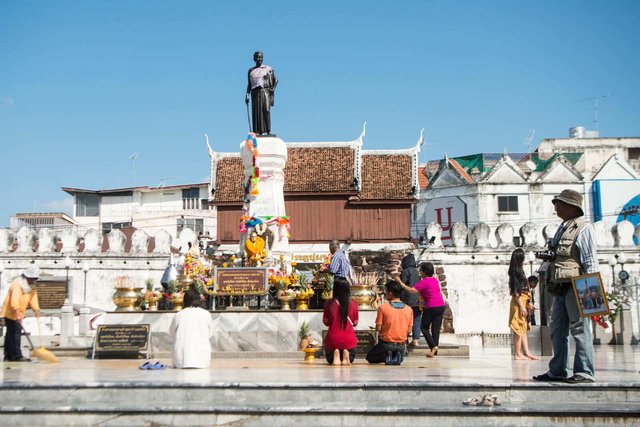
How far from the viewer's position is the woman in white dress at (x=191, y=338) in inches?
401

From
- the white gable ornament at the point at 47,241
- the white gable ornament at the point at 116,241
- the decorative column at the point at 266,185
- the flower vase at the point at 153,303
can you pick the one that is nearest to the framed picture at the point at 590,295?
the flower vase at the point at 153,303

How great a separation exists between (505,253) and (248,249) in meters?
20.6

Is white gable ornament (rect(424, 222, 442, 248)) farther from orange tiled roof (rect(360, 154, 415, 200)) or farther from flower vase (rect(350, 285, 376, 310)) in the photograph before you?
flower vase (rect(350, 285, 376, 310))

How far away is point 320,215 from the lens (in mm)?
41500

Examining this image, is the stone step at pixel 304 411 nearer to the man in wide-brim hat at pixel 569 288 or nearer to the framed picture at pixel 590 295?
the man in wide-brim hat at pixel 569 288

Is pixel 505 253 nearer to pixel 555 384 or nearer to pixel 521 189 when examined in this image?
pixel 521 189

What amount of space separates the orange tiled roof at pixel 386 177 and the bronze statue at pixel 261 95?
2294 cm

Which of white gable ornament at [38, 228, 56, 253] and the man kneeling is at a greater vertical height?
white gable ornament at [38, 228, 56, 253]

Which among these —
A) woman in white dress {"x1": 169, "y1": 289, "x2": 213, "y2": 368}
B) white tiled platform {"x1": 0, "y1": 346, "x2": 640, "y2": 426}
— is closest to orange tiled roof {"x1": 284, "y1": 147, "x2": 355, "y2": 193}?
woman in white dress {"x1": 169, "y1": 289, "x2": 213, "y2": 368}

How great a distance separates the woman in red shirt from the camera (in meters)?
10.9

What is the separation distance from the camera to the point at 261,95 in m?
18.9

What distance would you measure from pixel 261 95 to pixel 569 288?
12328mm

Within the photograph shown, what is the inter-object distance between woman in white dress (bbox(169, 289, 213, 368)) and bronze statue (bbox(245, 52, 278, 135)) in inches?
356

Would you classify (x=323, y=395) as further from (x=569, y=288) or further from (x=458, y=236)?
(x=458, y=236)
